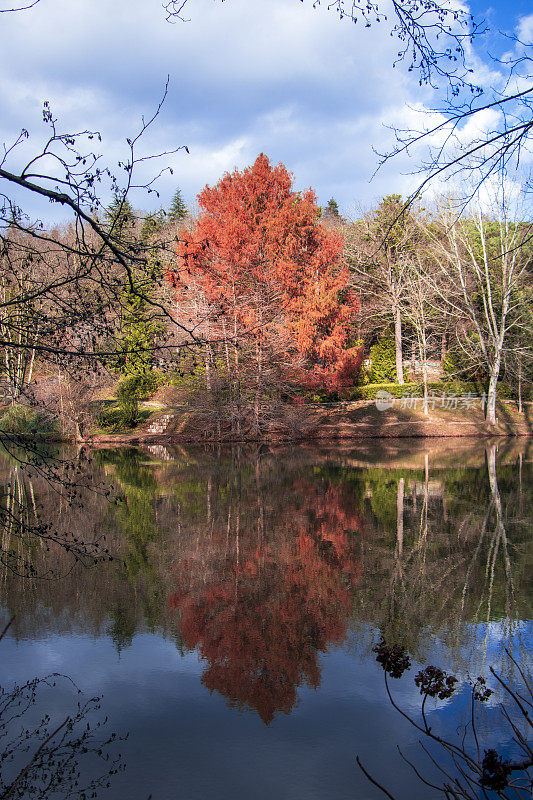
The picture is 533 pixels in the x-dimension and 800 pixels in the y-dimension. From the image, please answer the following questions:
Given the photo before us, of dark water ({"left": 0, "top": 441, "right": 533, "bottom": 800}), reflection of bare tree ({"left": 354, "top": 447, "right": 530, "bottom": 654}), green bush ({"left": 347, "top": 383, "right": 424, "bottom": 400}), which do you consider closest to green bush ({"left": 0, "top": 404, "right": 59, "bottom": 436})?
dark water ({"left": 0, "top": 441, "right": 533, "bottom": 800})

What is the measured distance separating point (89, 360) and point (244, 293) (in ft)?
69.3

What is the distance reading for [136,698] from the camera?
4719mm

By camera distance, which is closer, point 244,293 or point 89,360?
point 89,360

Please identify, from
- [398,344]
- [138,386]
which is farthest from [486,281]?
[138,386]

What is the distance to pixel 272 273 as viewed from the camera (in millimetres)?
25609

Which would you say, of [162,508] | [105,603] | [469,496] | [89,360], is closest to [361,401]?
[469,496]

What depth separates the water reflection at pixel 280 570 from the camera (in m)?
5.48

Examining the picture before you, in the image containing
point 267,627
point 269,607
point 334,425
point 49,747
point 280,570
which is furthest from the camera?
point 334,425

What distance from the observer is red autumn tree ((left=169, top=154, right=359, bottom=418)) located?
2423 centimetres

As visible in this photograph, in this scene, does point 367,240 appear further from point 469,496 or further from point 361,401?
point 469,496

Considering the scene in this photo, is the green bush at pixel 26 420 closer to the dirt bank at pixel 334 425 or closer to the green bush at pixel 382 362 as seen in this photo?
the dirt bank at pixel 334 425

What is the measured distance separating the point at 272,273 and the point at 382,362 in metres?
10.1

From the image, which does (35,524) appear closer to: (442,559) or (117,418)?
(442,559)

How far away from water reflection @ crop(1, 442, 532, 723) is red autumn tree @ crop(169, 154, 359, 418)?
10.7m
